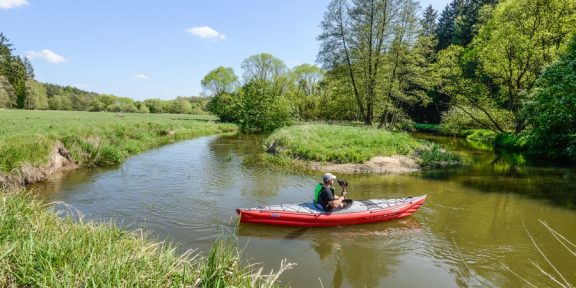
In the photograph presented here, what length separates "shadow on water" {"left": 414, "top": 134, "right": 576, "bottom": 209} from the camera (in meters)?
12.6

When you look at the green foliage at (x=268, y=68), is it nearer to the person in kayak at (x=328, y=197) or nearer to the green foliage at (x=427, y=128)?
the green foliage at (x=427, y=128)

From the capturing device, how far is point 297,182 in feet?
44.8

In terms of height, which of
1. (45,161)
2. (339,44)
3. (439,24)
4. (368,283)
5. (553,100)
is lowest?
(368,283)

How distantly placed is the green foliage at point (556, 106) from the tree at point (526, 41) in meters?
4.73

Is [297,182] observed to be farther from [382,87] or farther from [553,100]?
[382,87]

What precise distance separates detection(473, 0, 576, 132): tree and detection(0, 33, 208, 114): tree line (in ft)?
188

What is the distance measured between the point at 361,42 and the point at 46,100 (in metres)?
78.1

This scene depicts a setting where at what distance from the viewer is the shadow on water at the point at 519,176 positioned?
41.2ft

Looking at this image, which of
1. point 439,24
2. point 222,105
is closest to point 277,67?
point 222,105

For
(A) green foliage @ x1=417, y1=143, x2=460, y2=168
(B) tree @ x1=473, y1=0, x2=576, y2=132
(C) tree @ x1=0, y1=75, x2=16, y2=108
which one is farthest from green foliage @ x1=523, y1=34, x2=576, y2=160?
(C) tree @ x1=0, y1=75, x2=16, y2=108

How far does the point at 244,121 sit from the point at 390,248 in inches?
1463

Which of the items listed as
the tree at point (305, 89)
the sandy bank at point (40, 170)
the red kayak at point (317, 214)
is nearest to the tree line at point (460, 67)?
the red kayak at point (317, 214)

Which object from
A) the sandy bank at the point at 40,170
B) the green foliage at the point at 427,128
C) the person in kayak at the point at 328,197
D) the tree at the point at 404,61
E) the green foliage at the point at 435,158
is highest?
the tree at the point at 404,61

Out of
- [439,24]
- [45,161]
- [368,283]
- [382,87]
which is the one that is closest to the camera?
[368,283]
